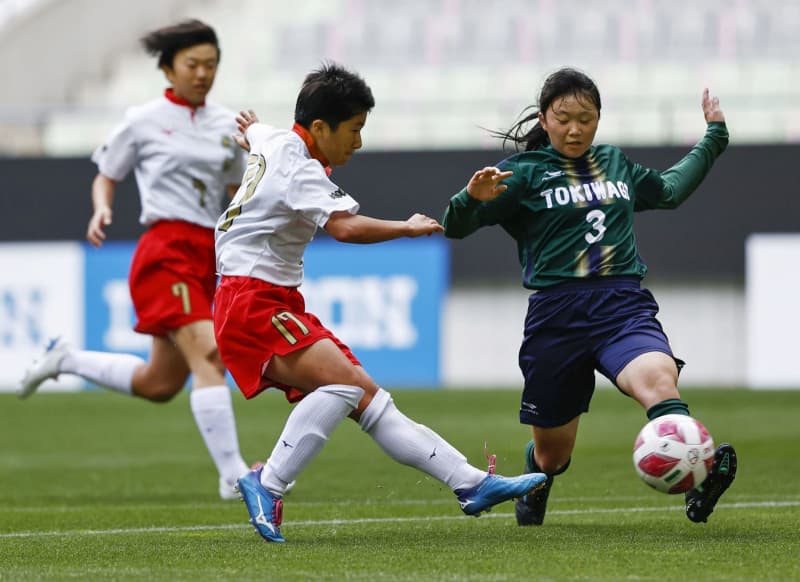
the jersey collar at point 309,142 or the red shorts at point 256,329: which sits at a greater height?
the jersey collar at point 309,142

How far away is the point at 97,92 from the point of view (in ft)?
72.6

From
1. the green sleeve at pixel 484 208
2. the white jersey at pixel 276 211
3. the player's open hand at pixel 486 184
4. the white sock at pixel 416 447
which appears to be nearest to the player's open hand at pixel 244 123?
the white jersey at pixel 276 211

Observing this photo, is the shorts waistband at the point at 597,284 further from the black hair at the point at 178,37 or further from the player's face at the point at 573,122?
the black hair at the point at 178,37

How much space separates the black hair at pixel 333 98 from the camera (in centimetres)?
521

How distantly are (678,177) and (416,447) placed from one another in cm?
153

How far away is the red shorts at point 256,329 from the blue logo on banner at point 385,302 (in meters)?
10.5

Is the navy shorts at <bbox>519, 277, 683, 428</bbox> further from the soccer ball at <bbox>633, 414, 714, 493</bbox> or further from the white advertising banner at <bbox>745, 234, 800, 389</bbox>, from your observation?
the white advertising banner at <bbox>745, 234, 800, 389</bbox>

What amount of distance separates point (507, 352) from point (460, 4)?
22.6 feet

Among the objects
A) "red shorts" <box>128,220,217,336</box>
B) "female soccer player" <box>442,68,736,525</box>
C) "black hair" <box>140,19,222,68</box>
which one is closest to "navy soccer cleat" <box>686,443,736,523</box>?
"female soccer player" <box>442,68,736,525</box>

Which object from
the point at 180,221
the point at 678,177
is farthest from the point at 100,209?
the point at 678,177

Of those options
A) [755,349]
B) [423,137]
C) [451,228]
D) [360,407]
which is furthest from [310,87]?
[423,137]

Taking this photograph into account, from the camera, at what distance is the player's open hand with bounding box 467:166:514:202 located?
519cm

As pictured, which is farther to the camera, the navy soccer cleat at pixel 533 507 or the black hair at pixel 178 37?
the black hair at pixel 178 37

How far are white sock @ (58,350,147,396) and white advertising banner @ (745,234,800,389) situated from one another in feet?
A: 29.9
